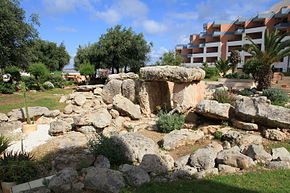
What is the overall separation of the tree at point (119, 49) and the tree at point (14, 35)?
851cm

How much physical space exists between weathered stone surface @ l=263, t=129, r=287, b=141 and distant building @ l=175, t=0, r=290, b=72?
1216 inches

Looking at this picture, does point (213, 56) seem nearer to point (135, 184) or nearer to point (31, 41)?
point (31, 41)

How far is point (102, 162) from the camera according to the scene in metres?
5.07

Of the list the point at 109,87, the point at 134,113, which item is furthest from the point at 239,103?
the point at 109,87

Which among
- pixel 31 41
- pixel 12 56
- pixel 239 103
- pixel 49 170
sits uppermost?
pixel 31 41

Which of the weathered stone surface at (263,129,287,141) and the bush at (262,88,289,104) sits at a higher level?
the bush at (262,88,289,104)

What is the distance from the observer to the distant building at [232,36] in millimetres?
36406

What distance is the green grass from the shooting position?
3912 millimetres

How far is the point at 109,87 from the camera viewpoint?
14.9 metres

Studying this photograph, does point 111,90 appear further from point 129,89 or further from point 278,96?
point 278,96

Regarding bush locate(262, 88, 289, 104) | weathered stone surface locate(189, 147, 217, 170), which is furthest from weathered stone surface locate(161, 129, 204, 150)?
bush locate(262, 88, 289, 104)

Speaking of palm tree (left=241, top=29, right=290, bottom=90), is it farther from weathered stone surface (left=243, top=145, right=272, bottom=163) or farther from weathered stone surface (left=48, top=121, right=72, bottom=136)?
weathered stone surface (left=48, top=121, right=72, bottom=136)

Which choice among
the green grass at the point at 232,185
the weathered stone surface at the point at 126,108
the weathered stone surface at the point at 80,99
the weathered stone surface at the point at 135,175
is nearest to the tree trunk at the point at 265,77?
the weathered stone surface at the point at 126,108

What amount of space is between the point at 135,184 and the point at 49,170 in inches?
103
